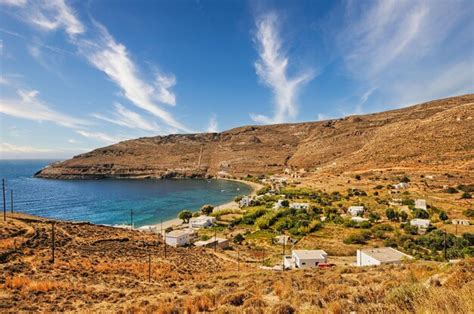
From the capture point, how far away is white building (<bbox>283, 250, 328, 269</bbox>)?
21969 millimetres

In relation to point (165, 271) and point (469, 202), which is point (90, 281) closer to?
point (165, 271)

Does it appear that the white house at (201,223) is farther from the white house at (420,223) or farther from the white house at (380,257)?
the white house at (420,223)

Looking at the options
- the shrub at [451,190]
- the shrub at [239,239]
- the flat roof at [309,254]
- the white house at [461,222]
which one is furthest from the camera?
the shrub at [451,190]

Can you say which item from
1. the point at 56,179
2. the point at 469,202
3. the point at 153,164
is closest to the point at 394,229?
the point at 469,202

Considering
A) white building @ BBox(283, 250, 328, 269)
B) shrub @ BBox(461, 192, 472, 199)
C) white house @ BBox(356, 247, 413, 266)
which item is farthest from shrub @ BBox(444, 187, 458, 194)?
white building @ BBox(283, 250, 328, 269)

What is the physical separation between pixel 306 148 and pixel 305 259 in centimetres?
10632

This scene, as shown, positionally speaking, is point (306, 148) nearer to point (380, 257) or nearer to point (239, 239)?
point (239, 239)

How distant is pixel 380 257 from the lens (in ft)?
66.6

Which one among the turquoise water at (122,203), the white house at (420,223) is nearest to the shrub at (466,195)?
the white house at (420,223)

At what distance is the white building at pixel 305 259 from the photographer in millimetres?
21969

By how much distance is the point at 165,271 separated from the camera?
1666 cm

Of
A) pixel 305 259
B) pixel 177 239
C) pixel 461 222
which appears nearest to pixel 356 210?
pixel 461 222

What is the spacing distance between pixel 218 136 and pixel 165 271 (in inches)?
6407

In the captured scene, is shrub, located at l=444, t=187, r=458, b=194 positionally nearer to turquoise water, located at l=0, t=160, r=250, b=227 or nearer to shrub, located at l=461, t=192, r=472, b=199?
shrub, located at l=461, t=192, r=472, b=199
